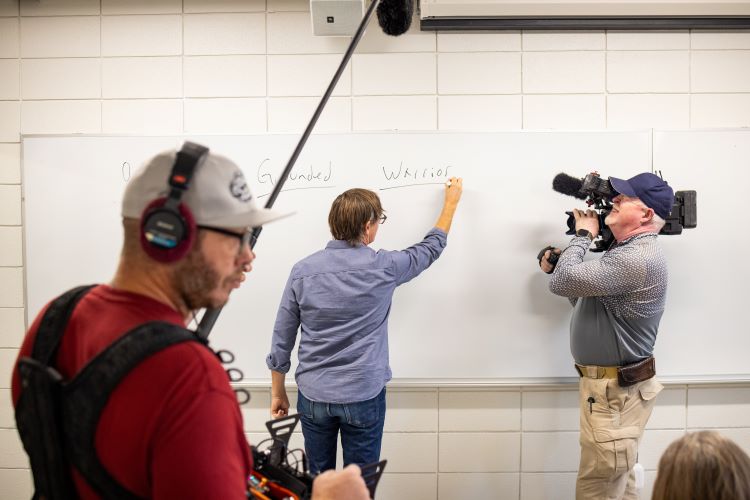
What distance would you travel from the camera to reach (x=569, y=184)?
192 cm

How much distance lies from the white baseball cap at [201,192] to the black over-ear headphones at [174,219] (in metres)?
0.01

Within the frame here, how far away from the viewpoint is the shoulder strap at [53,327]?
2.24 ft

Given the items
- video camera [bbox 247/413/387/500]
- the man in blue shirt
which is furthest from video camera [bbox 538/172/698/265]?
video camera [bbox 247/413/387/500]

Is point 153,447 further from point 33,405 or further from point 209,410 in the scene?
point 33,405

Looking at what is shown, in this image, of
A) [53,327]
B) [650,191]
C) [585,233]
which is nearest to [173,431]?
[53,327]

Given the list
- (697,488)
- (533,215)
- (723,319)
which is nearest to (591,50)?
(533,215)

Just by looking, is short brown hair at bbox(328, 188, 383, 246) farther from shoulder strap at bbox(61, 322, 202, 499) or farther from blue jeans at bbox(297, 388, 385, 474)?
shoulder strap at bbox(61, 322, 202, 499)

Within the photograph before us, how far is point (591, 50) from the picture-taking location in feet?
6.93

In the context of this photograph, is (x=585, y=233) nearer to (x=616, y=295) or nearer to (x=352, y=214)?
(x=616, y=295)

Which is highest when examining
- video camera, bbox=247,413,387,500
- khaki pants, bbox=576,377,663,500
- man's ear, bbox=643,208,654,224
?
man's ear, bbox=643,208,654,224

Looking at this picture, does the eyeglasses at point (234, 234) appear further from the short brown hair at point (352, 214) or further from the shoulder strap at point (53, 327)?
the short brown hair at point (352, 214)

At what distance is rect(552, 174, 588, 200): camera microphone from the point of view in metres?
1.91

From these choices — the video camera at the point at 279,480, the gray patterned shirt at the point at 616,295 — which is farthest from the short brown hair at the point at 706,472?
the gray patterned shirt at the point at 616,295

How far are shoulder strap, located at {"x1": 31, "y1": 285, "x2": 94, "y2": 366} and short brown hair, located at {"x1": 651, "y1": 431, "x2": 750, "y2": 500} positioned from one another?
3.33 feet
